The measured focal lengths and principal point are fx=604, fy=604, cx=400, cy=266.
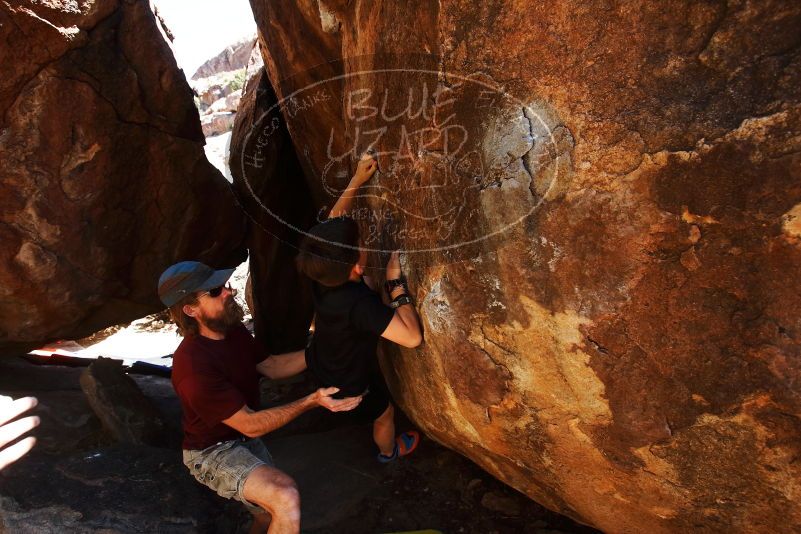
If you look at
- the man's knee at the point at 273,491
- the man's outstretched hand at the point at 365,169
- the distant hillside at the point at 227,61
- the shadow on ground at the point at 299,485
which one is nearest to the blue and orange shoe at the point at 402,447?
the shadow on ground at the point at 299,485

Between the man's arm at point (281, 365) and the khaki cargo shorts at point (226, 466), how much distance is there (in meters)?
0.34

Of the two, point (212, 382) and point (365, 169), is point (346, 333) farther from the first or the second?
point (365, 169)

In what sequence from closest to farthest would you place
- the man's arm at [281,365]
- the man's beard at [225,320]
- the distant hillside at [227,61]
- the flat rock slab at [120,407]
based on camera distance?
the man's beard at [225,320] → the man's arm at [281,365] → the flat rock slab at [120,407] → the distant hillside at [227,61]

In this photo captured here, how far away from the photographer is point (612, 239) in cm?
167

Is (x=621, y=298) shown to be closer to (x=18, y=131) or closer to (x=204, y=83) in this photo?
(x=18, y=131)

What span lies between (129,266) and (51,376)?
3.61 ft

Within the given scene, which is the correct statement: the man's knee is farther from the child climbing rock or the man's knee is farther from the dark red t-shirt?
the child climbing rock

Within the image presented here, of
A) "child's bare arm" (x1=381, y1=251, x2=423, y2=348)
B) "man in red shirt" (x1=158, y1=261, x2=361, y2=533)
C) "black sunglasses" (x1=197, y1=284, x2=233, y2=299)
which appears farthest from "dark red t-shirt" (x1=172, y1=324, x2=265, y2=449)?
"child's bare arm" (x1=381, y1=251, x2=423, y2=348)

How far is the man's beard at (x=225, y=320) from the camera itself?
2.40 m

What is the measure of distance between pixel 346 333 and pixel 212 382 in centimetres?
53

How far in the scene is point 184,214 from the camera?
4.07 m

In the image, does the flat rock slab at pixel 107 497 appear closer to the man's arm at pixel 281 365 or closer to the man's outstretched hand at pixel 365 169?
the man's arm at pixel 281 365

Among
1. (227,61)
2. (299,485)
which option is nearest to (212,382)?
(299,485)

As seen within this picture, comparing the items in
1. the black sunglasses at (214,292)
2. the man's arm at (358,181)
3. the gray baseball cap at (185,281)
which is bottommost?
the black sunglasses at (214,292)
